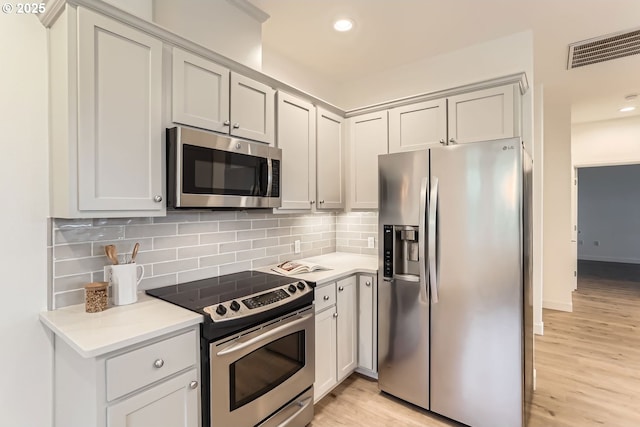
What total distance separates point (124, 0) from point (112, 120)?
0.69m

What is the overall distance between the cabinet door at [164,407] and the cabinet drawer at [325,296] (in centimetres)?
95

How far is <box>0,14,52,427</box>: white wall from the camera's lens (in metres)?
1.46

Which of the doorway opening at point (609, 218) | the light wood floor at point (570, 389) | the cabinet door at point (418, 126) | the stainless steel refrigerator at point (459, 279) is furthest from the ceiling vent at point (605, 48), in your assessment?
the doorway opening at point (609, 218)

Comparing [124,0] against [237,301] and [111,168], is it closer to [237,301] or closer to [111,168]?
[111,168]

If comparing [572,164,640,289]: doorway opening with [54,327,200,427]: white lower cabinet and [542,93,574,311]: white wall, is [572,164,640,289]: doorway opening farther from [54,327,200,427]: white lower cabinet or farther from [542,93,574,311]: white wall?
[54,327,200,427]: white lower cabinet

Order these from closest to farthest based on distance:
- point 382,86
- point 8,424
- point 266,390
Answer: point 8,424, point 266,390, point 382,86

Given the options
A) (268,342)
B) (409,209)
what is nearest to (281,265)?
(268,342)

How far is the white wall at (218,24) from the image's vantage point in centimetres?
190

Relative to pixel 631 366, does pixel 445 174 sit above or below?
above

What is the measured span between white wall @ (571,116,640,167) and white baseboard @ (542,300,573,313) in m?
2.34

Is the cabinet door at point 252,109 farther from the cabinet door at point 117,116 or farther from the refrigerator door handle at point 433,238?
the refrigerator door handle at point 433,238

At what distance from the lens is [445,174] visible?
2.12 metres

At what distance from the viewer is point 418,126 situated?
2783mm

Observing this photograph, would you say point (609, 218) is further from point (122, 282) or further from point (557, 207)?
point (122, 282)
